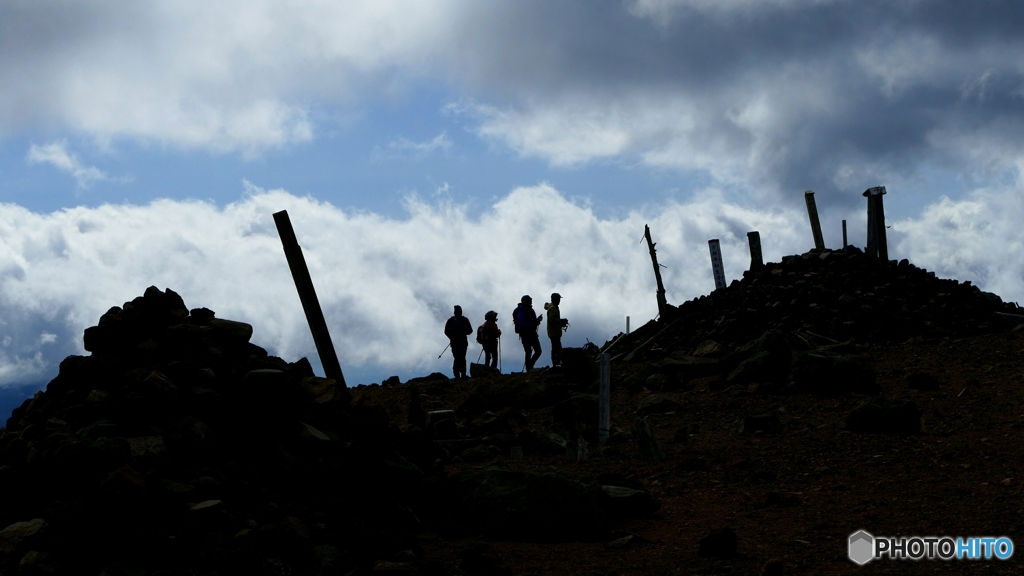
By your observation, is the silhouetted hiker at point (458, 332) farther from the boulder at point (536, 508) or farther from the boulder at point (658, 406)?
the boulder at point (536, 508)

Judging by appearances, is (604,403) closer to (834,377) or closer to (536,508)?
(536,508)

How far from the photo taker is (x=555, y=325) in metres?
22.0

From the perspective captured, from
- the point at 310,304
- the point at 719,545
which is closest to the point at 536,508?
the point at 719,545


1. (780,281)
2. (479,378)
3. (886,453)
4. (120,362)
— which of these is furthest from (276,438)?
(780,281)

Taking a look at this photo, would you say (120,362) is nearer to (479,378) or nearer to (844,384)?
(844,384)

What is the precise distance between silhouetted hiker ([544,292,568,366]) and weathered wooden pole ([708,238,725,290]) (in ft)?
17.2

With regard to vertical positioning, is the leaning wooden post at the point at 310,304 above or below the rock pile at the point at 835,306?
below

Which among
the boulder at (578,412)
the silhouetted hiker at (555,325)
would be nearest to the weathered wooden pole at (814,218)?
the silhouetted hiker at (555,325)

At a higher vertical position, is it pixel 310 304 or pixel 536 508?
pixel 310 304

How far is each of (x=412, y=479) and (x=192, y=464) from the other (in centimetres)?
201

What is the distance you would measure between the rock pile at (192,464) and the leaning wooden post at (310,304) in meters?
1.76

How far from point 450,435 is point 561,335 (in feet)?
27.8

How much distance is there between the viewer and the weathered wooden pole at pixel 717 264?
25.2m

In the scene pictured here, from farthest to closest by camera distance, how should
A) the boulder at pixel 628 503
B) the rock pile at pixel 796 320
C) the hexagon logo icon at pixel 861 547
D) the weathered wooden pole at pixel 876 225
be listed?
the weathered wooden pole at pixel 876 225 < the rock pile at pixel 796 320 < the boulder at pixel 628 503 < the hexagon logo icon at pixel 861 547
